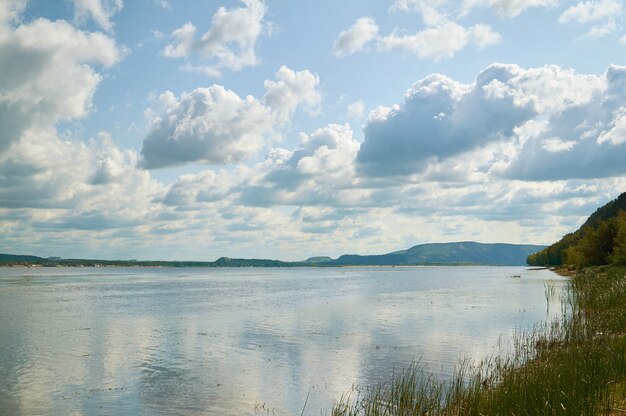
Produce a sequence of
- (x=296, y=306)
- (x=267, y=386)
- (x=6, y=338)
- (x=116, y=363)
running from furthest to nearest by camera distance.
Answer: (x=296, y=306) < (x=6, y=338) < (x=116, y=363) < (x=267, y=386)

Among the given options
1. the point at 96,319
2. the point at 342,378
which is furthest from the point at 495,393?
the point at 96,319

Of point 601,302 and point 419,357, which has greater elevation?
point 601,302

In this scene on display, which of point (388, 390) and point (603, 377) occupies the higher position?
point (603, 377)

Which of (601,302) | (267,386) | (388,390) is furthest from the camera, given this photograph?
(601,302)

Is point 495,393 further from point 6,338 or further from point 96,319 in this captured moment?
point 96,319

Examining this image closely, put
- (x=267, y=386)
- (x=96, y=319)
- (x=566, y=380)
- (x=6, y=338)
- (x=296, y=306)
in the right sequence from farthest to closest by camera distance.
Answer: (x=296, y=306) → (x=96, y=319) → (x=6, y=338) → (x=267, y=386) → (x=566, y=380)

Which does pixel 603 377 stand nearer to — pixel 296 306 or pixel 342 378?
pixel 342 378

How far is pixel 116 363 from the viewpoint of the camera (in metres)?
33.2

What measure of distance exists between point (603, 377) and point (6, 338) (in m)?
42.9

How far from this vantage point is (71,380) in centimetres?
2858

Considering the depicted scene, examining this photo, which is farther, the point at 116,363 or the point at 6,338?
the point at 6,338

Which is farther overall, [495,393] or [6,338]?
[6,338]

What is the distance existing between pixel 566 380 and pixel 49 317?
57.1m

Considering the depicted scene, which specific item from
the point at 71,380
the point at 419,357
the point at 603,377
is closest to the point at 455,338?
the point at 419,357
